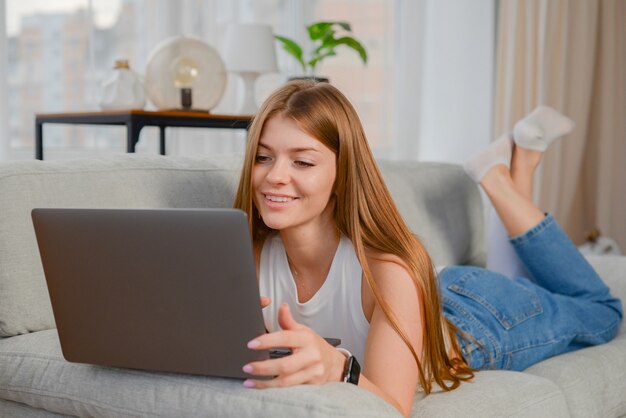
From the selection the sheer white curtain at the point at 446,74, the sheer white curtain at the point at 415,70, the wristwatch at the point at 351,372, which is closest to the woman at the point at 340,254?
the wristwatch at the point at 351,372

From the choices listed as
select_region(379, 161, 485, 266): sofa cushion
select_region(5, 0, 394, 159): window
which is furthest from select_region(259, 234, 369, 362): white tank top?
select_region(5, 0, 394, 159): window

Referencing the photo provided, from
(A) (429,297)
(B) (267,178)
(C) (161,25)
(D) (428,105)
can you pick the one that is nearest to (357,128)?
(B) (267,178)

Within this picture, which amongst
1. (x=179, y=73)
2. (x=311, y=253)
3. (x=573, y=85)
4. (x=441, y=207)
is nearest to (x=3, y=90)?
(x=179, y=73)

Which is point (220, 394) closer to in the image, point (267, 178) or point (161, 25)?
point (267, 178)

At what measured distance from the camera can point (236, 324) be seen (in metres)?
1.12

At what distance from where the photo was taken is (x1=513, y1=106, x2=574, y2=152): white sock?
8.19 feet

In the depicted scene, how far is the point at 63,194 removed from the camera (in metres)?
1.54

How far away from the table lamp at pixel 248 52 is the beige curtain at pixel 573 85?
170 centimetres

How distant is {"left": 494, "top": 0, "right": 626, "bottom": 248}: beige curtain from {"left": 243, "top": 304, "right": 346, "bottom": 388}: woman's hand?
3461 millimetres

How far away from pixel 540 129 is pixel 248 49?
112 cm

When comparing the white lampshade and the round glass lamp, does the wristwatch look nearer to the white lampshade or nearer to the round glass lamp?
the round glass lamp

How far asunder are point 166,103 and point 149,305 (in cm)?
A: 177

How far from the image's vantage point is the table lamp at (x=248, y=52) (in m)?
3.16

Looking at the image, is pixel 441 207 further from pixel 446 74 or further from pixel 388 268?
pixel 446 74
